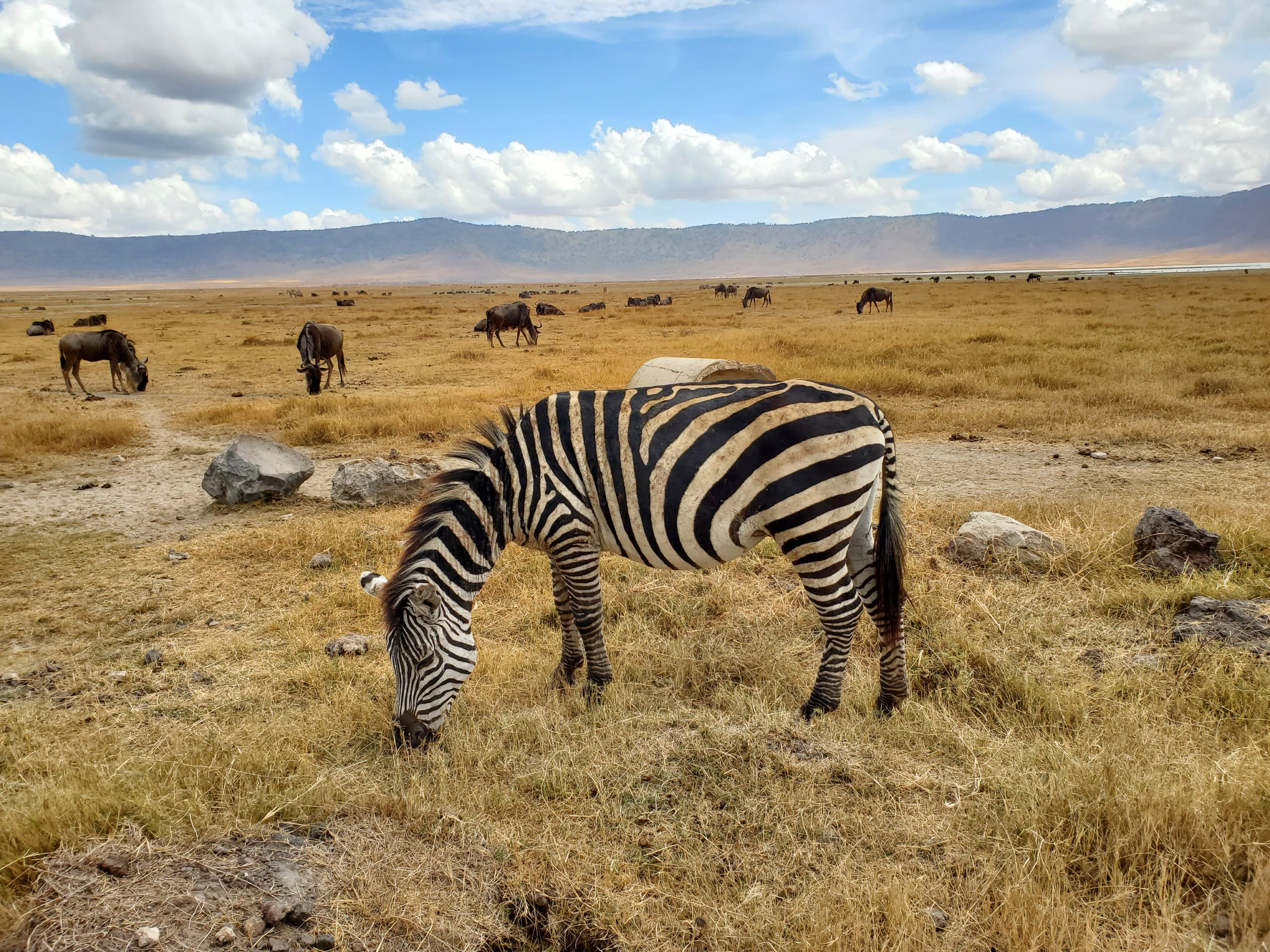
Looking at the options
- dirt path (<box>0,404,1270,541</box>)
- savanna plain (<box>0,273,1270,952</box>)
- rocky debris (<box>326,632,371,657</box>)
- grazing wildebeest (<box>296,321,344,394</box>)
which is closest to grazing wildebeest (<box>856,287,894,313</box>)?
grazing wildebeest (<box>296,321,344,394</box>)

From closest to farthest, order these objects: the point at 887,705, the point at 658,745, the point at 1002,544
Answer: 1. the point at 658,745
2. the point at 887,705
3. the point at 1002,544

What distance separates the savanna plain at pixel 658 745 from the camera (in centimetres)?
275

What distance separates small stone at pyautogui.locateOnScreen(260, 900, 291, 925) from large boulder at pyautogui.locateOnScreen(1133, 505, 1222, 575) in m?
6.45

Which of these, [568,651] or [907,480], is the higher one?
[907,480]

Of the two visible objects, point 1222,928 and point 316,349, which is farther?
point 316,349

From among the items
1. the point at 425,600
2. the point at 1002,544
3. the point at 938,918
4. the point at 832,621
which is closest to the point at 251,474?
the point at 425,600

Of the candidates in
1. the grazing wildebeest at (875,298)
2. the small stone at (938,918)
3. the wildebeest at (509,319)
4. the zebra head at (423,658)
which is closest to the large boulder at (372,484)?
the zebra head at (423,658)

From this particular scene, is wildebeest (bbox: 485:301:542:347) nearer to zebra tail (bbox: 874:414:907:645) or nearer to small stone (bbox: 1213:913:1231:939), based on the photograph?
zebra tail (bbox: 874:414:907:645)

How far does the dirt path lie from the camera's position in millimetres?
8484

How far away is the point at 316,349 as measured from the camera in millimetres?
17547

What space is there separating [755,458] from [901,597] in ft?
4.57

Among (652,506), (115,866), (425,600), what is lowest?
(115,866)

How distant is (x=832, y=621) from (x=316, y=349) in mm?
16542

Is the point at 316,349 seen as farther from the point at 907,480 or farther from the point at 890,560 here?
the point at 890,560
